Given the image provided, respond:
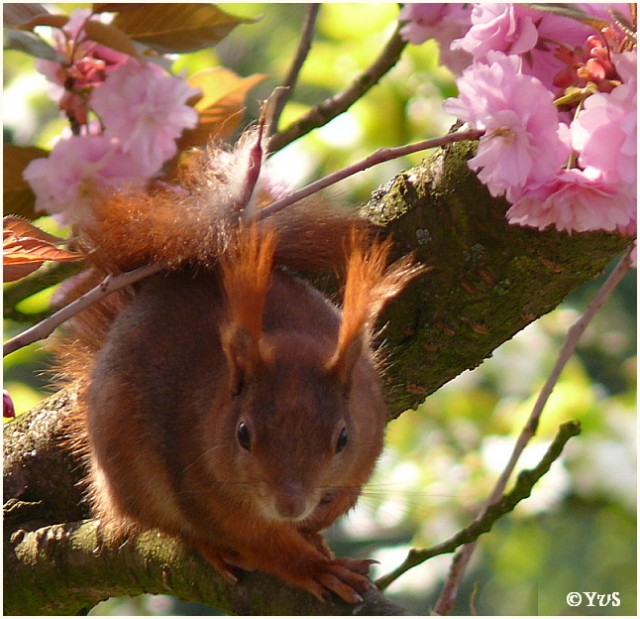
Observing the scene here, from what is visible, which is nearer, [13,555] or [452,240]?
[452,240]

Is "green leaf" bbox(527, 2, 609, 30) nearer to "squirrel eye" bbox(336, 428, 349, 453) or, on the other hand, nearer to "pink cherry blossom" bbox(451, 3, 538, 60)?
"pink cherry blossom" bbox(451, 3, 538, 60)

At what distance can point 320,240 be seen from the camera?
1.41m

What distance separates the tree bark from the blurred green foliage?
0.33 metres

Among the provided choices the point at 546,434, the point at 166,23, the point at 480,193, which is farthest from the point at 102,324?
the point at 546,434

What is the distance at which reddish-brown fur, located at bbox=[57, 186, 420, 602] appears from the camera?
1204 millimetres

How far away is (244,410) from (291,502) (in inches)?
5.7

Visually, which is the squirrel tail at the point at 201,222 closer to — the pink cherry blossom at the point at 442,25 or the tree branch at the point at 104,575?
the pink cherry blossom at the point at 442,25

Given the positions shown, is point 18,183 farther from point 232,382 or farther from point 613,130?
point 613,130

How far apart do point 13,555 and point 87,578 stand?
5.1 inches

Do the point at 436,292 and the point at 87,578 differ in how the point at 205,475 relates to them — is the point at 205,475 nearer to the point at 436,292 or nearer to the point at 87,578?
the point at 87,578

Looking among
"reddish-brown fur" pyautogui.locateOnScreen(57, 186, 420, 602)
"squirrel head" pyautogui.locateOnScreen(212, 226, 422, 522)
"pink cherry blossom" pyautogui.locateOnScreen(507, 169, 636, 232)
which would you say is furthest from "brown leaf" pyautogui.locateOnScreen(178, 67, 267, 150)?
"pink cherry blossom" pyautogui.locateOnScreen(507, 169, 636, 232)

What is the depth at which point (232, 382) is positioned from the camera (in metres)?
1.26

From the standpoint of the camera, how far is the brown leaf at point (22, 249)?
1.13 m

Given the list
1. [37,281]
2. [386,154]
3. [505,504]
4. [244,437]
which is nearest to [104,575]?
[244,437]
